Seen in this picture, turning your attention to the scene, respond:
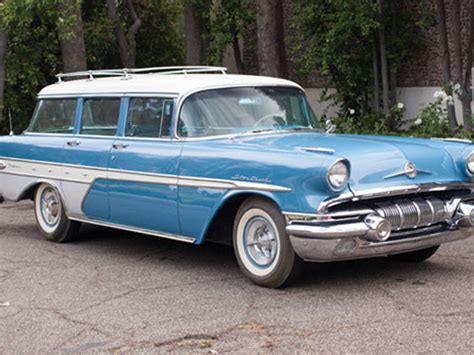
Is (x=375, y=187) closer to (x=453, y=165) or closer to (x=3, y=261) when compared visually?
(x=453, y=165)

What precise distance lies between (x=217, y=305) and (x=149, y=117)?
2.24 metres

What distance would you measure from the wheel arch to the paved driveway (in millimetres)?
320

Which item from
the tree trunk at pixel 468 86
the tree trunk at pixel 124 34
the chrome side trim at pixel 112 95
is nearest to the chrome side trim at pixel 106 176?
the chrome side trim at pixel 112 95

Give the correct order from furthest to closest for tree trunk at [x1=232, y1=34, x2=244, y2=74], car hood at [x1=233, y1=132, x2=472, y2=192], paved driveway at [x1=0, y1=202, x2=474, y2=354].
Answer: tree trunk at [x1=232, y1=34, x2=244, y2=74], car hood at [x1=233, y1=132, x2=472, y2=192], paved driveway at [x1=0, y1=202, x2=474, y2=354]

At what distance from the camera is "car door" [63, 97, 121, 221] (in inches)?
319

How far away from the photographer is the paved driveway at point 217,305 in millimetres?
5328

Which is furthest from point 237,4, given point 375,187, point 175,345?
point 175,345

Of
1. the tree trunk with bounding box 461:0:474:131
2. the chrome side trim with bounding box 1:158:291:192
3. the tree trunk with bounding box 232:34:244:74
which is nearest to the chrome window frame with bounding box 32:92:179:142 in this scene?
the chrome side trim with bounding box 1:158:291:192

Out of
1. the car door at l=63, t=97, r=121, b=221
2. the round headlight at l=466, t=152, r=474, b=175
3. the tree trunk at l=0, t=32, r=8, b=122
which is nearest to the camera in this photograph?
the round headlight at l=466, t=152, r=474, b=175

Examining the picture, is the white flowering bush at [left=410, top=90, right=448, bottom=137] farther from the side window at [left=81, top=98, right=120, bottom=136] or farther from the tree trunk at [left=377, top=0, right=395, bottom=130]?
the side window at [left=81, top=98, right=120, bottom=136]

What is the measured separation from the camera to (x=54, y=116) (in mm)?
9172

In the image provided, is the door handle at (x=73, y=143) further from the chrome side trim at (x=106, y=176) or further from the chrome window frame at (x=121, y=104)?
the chrome side trim at (x=106, y=176)

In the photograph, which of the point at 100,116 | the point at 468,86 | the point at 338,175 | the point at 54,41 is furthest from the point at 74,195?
the point at 54,41

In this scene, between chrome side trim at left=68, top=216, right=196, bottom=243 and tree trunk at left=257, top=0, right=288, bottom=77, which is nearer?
chrome side trim at left=68, top=216, right=196, bottom=243
